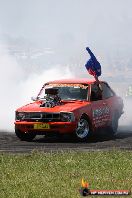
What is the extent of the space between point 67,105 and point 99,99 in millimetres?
1402

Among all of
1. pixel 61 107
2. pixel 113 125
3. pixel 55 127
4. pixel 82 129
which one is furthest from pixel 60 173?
Result: pixel 113 125

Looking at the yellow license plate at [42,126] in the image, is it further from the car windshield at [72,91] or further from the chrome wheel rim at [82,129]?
the car windshield at [72,91]

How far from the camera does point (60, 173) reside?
35.5ft

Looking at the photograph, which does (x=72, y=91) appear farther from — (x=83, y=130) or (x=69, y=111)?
(x=69, y=111)

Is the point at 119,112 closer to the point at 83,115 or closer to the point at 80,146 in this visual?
the point at 83,115

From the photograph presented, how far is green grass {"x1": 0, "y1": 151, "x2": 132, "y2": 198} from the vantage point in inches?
371

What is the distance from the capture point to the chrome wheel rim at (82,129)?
16.2 m

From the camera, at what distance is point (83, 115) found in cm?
1634

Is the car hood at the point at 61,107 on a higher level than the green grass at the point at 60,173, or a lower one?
higher

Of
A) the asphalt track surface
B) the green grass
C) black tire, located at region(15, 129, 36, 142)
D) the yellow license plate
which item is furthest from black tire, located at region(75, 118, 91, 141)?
the green grass

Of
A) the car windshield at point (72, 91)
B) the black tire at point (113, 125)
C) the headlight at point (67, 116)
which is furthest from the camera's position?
the black tire at point (113, 125)


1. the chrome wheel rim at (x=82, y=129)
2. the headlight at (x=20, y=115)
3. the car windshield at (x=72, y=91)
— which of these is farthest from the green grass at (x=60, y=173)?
the car windshield at (x=72, y=91)

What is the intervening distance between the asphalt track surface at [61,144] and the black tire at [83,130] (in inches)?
5.9

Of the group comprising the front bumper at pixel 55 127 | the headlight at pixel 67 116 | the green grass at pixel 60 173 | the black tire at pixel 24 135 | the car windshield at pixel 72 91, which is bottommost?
the green grass at pixel 60 173
